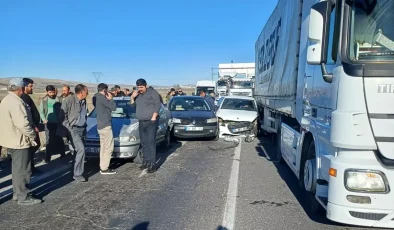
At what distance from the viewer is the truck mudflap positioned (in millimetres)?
3016

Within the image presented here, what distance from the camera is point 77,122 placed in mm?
6363

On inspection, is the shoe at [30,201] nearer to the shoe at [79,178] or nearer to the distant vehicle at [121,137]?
the shoe at [79,178]

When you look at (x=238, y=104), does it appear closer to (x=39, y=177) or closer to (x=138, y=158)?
(x=138, y=158)

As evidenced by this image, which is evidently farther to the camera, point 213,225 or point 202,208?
point 202,208

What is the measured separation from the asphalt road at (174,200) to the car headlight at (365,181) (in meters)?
1.29

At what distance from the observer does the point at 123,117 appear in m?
8.52

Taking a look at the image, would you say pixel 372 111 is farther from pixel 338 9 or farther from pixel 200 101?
pixel 200 101

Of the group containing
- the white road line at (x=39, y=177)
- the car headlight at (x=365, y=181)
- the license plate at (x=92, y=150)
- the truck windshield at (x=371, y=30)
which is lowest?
the white road line at (x=39, y=177)

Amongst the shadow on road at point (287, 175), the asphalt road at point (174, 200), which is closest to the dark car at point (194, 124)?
the shadow on road at point (287, 175)

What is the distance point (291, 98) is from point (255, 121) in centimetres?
584

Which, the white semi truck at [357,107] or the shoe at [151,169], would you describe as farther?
the shoe at [151,169]

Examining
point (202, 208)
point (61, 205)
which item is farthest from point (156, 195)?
point (61, 205)

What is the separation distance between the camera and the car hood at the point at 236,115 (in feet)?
38.8

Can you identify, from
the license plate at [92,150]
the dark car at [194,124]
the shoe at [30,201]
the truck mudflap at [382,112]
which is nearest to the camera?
the truck mudflap at [382,112]
